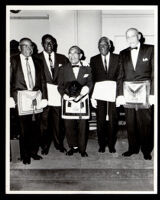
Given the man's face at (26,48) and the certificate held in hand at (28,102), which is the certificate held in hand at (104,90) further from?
the man's face at (26,48)

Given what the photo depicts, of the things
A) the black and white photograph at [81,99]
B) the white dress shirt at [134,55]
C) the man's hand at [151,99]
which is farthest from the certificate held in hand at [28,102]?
the man's hand at [151,99]

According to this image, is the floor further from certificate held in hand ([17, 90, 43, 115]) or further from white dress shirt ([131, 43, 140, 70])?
white dress shirt ([131, 43, 140, 70])

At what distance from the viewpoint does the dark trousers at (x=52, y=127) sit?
420cm

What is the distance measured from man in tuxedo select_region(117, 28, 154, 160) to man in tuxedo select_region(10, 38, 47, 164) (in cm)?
85

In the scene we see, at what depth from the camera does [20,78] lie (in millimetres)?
4121

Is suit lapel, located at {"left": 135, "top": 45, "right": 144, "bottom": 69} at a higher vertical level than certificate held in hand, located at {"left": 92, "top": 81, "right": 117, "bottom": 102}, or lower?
higher

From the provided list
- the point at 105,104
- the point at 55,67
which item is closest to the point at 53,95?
the point at 55,67

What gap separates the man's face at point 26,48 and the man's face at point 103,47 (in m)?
0.71

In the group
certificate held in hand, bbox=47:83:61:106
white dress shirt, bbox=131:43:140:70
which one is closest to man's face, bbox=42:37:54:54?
certificate held in hand, bbox=47:83:61:106

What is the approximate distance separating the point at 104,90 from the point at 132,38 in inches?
23.6

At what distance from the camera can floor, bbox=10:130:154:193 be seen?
3.98m
